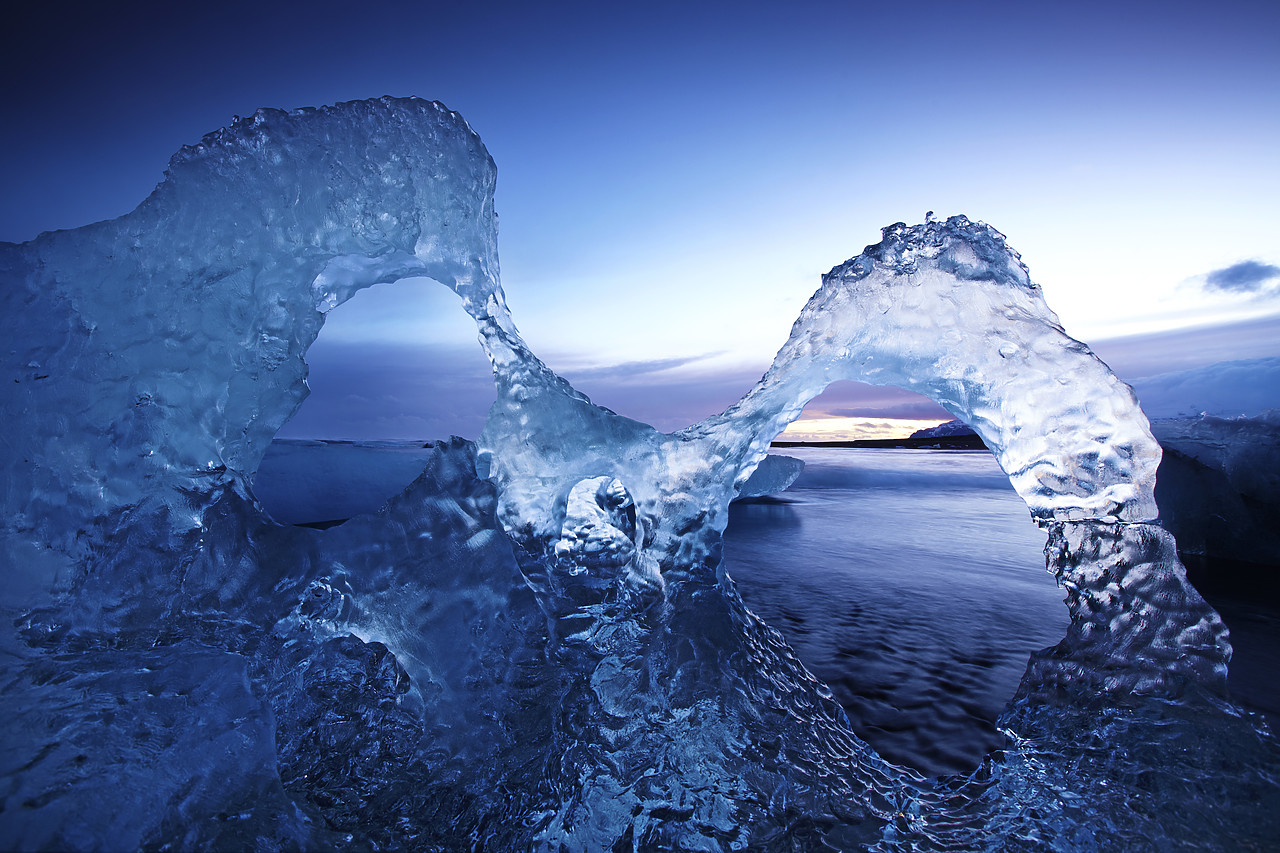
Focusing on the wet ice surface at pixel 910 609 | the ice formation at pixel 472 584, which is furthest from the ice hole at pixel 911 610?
the ice formation at pixel 472 584

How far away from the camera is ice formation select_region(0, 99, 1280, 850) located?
1186 millimetres

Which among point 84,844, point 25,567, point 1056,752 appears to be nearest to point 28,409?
point 25,567

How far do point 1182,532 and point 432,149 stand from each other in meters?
5.10

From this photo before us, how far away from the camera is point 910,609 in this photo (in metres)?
2.71

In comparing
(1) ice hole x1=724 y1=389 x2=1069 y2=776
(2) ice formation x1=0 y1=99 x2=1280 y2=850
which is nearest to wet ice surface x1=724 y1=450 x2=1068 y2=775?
(1) ice hole x1=724 y1=389 x2=1069 y2=776

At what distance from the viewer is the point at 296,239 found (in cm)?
188

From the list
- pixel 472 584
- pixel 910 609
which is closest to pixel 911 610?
pixel 910 609

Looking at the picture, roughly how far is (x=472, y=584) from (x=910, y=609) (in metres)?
1.91

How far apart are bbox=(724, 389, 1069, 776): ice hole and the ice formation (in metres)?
0.17

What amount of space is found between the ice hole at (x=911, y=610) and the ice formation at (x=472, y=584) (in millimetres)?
175

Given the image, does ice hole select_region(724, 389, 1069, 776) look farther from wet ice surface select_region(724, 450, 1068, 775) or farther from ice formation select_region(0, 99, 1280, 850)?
ice formation select_region(0, 99, 1280, 850)

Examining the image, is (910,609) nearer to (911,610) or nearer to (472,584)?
(911,610)

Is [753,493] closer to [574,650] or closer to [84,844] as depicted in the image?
[574,650]

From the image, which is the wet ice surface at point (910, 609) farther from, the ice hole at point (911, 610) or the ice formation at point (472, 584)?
the ice formation at point (472, 584)
